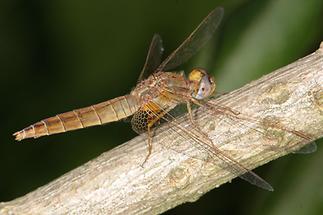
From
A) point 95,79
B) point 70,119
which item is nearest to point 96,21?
point 95,79

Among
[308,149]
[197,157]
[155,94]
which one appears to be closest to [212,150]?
[197,157]

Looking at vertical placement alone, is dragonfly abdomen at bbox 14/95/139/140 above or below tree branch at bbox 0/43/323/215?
above

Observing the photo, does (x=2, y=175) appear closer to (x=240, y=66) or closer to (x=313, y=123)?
(x=240, y=66)

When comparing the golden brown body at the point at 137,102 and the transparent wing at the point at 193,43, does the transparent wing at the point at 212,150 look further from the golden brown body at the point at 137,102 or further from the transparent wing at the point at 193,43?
the transparent wing at the point at 193,43

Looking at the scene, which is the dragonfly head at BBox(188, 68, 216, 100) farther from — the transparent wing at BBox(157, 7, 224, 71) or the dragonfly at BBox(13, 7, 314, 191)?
the transparent wing at BBox(157, 7, 224, 71)

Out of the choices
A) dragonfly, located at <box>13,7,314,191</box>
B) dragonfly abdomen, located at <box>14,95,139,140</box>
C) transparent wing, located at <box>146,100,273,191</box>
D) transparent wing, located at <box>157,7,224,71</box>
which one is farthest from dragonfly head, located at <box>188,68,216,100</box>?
transparent wing, located at <box>146,100,273,191</box>

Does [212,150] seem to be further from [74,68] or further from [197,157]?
[74,68]
